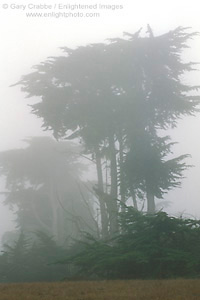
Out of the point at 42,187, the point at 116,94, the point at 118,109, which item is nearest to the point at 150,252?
the point at 118,109

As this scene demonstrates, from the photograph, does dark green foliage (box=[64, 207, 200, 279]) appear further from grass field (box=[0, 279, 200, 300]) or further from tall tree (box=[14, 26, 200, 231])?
tall tree (box=[14, 26, 200, 231])

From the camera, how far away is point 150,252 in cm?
1020

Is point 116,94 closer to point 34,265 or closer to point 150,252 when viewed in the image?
point 34,265

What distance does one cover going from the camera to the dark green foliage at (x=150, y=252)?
10055mm

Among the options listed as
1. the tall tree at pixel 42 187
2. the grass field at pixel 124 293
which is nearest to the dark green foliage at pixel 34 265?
the grass field at pixel 124 293

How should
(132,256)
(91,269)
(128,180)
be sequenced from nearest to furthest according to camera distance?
(132,256) < (91,269) < (128,180)

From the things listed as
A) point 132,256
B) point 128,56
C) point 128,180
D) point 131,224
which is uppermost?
point 128,56

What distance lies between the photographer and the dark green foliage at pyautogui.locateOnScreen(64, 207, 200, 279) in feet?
33.0

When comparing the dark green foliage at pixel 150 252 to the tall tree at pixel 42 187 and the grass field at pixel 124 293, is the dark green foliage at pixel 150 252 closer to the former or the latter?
the grass field at pixel 124 293

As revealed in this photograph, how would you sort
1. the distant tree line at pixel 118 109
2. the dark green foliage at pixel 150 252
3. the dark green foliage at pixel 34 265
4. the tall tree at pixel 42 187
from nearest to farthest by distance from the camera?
the dark green foliage at pixel 150 252, the dark green foliage at pixel 34 265, the distant tree line at pixel 118 109, the tall tree at pixel 42 187

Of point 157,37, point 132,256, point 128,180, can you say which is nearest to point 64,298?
point 132,256

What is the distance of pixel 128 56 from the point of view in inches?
732

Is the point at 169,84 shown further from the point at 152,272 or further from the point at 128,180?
the point at 152,272

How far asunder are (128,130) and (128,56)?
12.1 ft
